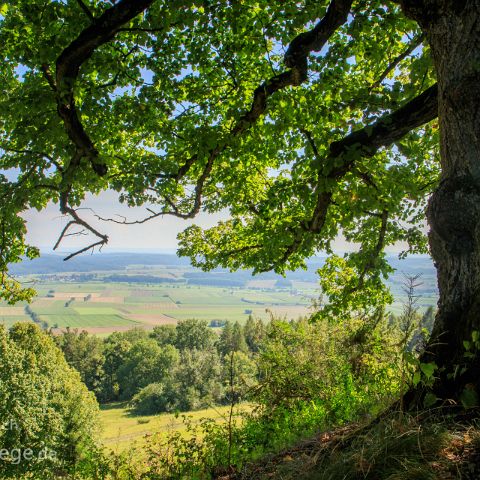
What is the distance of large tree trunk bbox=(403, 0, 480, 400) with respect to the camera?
3.02 meters

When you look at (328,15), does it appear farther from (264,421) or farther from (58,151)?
(264,421)

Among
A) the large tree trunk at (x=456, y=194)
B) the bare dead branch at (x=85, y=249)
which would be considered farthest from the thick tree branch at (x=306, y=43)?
the bare dead branch at (x=85, y=249)

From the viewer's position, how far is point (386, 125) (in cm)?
502

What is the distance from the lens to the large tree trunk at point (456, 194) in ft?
9.91

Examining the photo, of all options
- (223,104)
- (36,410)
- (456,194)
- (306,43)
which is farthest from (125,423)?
(456,194)

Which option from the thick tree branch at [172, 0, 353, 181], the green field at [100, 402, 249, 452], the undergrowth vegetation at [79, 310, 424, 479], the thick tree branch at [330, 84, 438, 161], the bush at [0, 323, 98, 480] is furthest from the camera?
the green field at [100, 402, 249, 452]

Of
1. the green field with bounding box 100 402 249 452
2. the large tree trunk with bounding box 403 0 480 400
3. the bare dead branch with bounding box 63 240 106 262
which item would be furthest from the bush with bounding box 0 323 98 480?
the large tree trunk with bounding box 403 0 480 400

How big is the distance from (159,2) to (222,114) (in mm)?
2900

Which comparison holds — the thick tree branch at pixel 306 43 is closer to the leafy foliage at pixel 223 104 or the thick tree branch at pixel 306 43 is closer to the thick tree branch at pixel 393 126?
the leafy foliage at pixel 223 104

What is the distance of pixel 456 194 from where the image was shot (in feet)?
11.2

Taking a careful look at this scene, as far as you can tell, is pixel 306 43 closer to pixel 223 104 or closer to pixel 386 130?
pixel 386 130

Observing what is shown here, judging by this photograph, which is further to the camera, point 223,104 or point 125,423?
point 125,423

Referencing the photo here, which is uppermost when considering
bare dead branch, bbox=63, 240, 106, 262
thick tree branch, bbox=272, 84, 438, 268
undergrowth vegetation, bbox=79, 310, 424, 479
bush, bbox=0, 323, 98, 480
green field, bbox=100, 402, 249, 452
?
thick tree branch, bbox=272, 84, 438, 268

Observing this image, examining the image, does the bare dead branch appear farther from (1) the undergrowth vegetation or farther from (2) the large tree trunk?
(2) the large tree trunk
